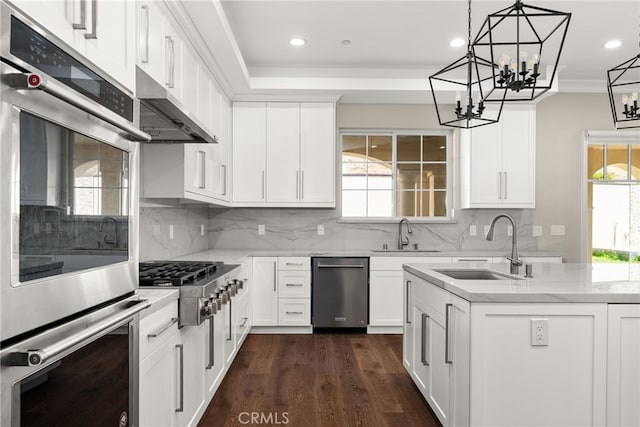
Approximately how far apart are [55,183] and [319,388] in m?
2.48

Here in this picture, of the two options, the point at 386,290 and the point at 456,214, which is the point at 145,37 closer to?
the point at 386,290

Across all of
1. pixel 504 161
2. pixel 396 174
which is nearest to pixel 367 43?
pixel 396 174

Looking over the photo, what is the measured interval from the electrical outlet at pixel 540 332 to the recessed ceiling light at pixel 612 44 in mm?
3214

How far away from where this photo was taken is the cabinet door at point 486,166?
465 cm

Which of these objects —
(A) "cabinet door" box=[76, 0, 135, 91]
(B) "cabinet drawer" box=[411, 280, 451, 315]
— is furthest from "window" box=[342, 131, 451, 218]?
(A) "cabinet door" box=[76, 0, 135, 91]

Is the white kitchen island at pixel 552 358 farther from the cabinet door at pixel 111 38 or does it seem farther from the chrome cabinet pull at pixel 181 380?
the cabinet door at pixel 111 38

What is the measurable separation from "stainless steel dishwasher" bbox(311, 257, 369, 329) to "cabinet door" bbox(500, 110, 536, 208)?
1.83 meters

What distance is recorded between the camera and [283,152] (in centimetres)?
462

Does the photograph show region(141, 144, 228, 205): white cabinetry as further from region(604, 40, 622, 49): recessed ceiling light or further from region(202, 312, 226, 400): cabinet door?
region(604, 40, 622, 49): recessed ceiling light

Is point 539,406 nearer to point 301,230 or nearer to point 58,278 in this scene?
point 58,278

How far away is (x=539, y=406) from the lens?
1.87 m

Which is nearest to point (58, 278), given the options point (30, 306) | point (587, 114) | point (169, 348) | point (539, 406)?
point (30, 306)

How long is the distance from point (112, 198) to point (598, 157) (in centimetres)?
546

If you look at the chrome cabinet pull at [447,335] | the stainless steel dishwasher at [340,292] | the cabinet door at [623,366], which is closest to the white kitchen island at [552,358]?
the cabinet door at [623,366]
